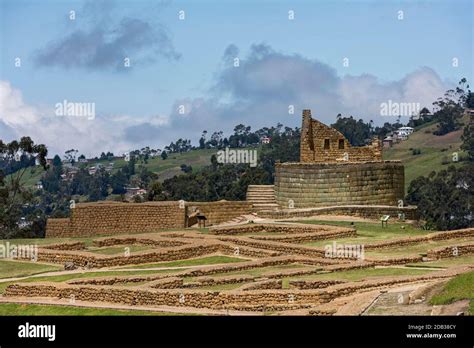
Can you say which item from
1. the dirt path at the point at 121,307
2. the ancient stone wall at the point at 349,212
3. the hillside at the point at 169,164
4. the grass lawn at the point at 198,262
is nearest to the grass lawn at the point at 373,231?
the ancient stone wall at the point at 349,212

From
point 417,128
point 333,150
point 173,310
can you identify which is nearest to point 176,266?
point 173,310

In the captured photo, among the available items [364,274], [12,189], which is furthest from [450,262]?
[12,189]

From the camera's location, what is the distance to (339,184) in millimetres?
52719

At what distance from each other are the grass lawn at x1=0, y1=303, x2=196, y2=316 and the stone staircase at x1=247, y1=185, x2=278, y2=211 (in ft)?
74.1

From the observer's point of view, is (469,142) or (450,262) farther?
(469,142)

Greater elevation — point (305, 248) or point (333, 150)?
point (333, 150)

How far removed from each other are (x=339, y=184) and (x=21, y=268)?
18.2m

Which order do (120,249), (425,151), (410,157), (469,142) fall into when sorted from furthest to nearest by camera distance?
1. (425,151)
2. (410,157)
3. (469,142)
4. (120,249)

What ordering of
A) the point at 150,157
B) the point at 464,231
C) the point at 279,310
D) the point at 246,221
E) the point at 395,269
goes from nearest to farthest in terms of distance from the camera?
the point at 279,310 < the point at 395,269 < the point at 464,231 < the point at 246,221 < the point at 150,157

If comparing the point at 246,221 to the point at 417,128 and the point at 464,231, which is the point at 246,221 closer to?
the point at 464,231

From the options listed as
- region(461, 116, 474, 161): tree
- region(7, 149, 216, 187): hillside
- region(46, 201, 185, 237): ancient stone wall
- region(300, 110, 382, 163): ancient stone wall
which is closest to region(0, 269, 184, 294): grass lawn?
region(46, 201, 185, 237): ancient stone wall

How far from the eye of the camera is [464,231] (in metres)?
40.9

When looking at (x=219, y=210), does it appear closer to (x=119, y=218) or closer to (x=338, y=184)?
(x=119, y=218)

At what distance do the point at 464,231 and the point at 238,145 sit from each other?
13114cm
